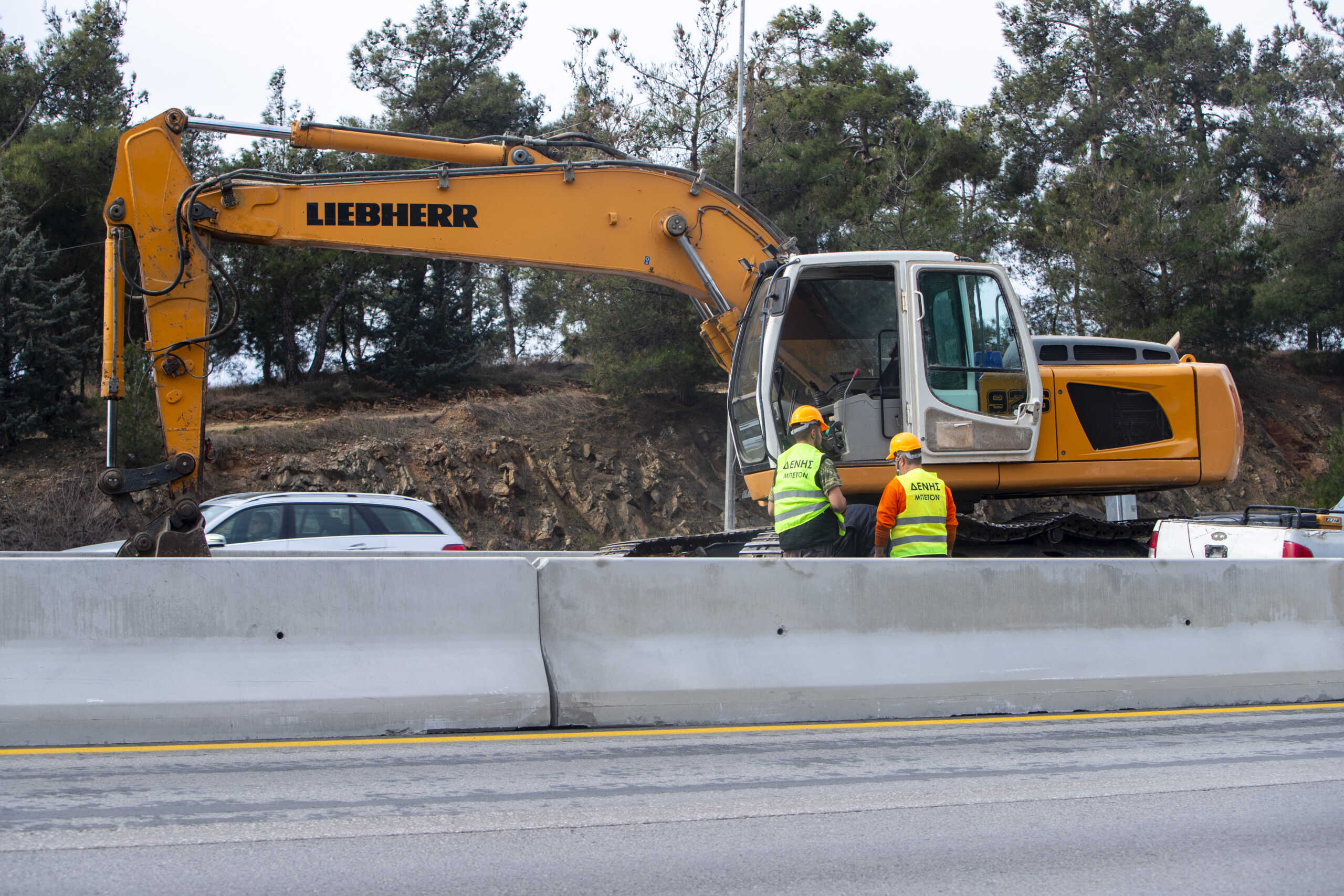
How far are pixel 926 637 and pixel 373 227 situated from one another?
217 inches

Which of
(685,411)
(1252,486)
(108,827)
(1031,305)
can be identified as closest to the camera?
(108,827)

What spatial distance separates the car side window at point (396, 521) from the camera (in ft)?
41.3

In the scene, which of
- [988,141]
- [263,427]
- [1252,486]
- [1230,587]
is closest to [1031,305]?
[988,141]

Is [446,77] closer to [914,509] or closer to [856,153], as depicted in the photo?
[856,153]

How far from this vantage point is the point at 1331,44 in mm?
37156

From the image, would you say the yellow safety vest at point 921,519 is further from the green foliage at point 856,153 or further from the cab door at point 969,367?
the green foliage at point 856,153

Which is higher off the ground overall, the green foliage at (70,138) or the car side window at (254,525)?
the green foliage at (70,138)

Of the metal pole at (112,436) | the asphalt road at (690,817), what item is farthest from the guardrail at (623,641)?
the metal pole at (112,436)

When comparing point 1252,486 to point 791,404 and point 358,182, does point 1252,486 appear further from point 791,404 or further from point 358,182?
point 358,182

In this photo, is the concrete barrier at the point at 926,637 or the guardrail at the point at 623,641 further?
the concrete barrier at the point at 926,637

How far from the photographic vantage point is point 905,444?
8266 millimetres

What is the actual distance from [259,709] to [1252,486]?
105ft

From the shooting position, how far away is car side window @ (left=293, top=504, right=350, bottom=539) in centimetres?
1215

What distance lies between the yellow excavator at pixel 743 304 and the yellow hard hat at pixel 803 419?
72cm
